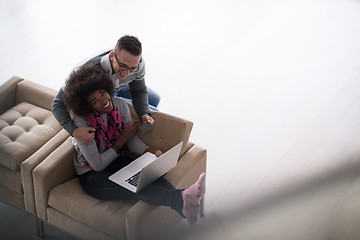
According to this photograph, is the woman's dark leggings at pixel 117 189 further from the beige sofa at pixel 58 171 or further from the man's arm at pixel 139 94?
the man's arm at pixel 139 94

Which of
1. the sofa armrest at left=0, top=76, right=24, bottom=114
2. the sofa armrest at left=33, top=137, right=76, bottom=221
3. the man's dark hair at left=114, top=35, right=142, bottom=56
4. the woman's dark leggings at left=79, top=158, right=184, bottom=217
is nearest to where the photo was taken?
the woman's dark leggings at left=79, top=158, right=184, bottom=217

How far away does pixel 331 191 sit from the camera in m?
0.16

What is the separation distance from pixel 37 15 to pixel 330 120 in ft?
6.39

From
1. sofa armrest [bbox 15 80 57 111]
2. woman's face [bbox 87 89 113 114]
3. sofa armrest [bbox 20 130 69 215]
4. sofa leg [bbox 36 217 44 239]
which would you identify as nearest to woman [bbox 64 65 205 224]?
woman's face [bbox 87 89 113 114]

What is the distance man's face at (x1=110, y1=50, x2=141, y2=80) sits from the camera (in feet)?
4.02

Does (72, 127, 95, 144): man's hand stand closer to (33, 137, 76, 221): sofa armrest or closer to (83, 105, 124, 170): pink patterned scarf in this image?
(83, 105, 124, 170): pink patterned scarf

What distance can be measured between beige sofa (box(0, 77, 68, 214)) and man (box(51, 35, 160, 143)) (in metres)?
0.16

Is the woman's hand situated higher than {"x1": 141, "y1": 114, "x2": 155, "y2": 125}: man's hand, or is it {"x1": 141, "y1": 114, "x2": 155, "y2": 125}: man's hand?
{"x1": 141, "y1": 114, "x2": 155, "y2": 125}: man's hand

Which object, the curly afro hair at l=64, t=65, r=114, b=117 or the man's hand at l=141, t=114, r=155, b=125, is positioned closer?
the curly afro hair at l=64, t=65, r=114, b=117

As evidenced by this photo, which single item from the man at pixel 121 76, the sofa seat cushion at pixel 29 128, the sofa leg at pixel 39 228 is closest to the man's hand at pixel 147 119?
the man at pixel 121 76

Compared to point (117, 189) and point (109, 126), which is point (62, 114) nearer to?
point (109, 126)

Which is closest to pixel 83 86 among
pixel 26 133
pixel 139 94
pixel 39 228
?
pixel 139 94

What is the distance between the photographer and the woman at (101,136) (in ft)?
4.05

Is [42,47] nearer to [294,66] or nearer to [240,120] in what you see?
[240,120]
